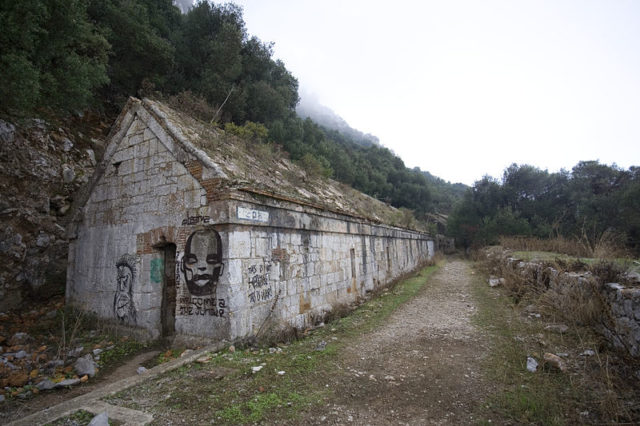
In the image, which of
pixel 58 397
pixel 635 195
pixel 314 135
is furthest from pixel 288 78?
pixel 635 195

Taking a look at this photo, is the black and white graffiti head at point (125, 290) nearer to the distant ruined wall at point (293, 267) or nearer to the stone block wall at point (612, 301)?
the distant ruined wall at point (293, 267)

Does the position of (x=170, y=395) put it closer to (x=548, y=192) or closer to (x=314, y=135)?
(x=314, y=135)

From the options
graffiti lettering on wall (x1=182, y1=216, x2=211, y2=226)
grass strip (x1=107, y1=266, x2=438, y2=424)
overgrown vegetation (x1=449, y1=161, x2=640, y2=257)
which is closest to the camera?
grass strip (x1=107, y1=266, x2=438, y2=424)

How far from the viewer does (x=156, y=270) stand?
6301 mm

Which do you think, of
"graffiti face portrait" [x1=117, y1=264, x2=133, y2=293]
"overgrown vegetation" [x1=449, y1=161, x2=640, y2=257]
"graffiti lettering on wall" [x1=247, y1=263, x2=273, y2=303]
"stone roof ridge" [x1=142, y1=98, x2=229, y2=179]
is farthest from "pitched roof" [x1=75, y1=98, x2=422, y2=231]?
"overgrown vegetation" [x1=449, y1=161, x2=640, y2=257]

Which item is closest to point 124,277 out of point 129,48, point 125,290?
point 125,290

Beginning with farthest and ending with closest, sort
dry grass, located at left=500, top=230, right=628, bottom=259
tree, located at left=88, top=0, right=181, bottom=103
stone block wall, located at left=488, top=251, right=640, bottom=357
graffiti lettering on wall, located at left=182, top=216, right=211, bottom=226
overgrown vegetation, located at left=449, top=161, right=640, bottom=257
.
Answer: overgrown vegetation, located at left=449, top=161, right=640, bottom=257 < tree, located at left=88, top=0, right=181, bottom=103 < dry grass, located at left=500, top=230, right=628, bottom=259 < graffiti lettering on wall, located at left=182, top=216, right=211, bottom=226 < stone block wall, located at left=488, top=251, right=640, bottom=357

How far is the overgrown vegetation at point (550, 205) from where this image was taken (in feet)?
61.6

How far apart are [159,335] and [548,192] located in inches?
1177

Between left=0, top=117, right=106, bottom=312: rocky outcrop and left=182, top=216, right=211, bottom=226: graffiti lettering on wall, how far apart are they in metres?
6.00

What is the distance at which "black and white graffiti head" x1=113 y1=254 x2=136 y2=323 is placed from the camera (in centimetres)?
653

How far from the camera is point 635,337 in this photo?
388 cm

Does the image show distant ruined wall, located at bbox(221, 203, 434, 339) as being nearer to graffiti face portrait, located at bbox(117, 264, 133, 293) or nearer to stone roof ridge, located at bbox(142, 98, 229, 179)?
stone roof ridge, located at bbox(142, 98, 229, 179)

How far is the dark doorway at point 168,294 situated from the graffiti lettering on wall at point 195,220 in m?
1.07
